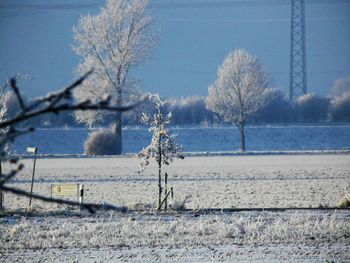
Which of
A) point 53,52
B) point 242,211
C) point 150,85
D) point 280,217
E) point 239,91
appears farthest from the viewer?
point 53,52

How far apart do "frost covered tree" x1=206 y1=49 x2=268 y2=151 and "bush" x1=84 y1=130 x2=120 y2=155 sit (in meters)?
11.1

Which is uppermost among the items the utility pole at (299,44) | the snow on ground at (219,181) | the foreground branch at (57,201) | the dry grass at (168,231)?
the utility pole at (299,44)

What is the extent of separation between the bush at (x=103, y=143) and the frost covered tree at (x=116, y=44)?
1.47ft

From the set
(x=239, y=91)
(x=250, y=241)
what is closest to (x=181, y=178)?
(x=250, y=241)

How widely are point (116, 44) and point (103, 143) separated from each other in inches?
302

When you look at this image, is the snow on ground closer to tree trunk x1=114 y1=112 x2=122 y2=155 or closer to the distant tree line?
tree trunk x1=114 y1=112 x2=122 y2=155

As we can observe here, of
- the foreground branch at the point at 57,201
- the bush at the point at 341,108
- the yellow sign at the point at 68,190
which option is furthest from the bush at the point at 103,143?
the foreground branch at the point at 57,201

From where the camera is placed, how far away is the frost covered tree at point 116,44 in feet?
144

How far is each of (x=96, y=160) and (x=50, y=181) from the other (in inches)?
530

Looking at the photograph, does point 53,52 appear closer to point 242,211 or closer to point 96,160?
point 96,160

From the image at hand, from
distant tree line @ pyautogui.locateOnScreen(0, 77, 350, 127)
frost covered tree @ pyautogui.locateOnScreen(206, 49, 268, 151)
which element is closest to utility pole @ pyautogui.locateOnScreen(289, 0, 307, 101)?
distant tree line @ pyautogui.locateOnScreen(0, 77, 350, 127)

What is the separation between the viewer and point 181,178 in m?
26.8

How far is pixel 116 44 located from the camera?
44875mm

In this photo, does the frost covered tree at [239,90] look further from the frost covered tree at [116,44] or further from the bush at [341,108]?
the bush at [341,108]
